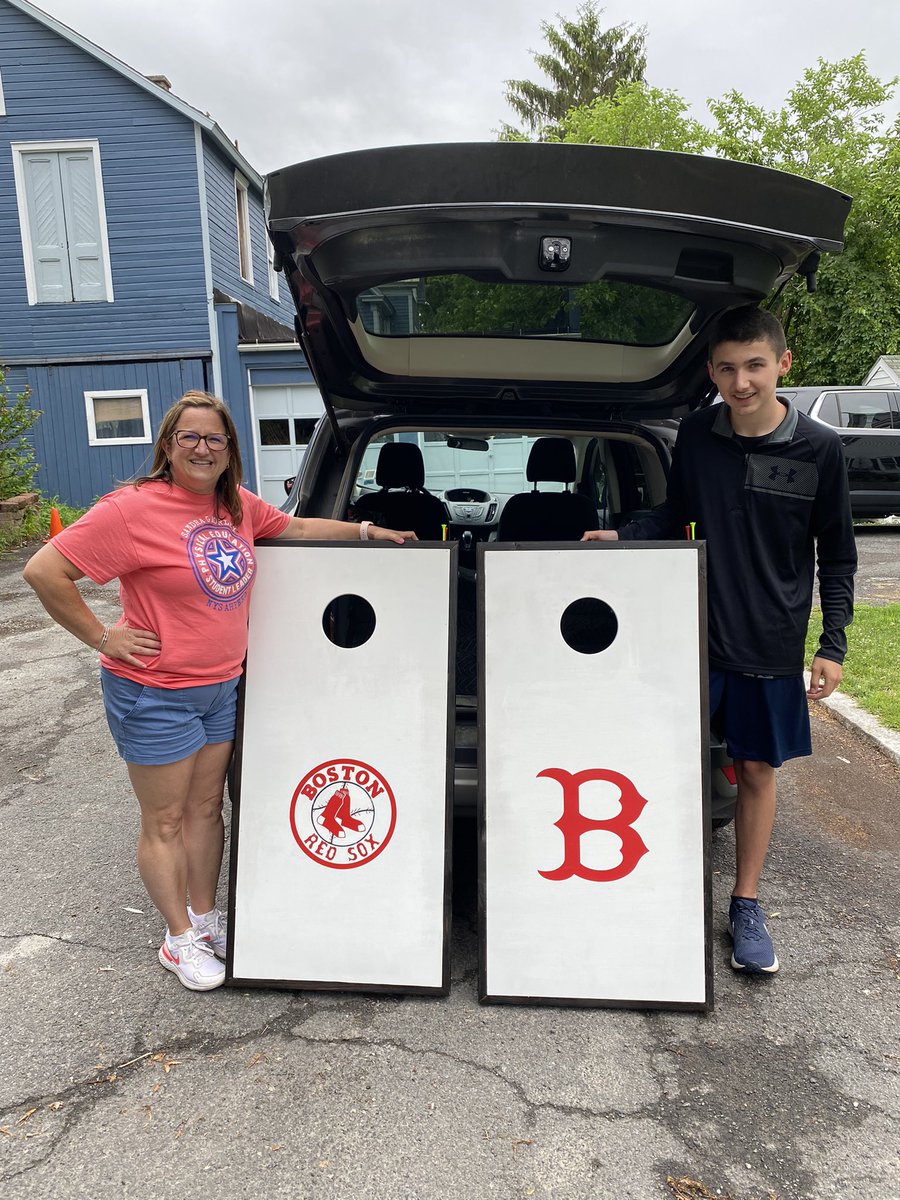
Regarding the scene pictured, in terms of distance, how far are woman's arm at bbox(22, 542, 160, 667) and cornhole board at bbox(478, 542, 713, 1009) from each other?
95 centimetres

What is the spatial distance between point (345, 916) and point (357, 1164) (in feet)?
2.21

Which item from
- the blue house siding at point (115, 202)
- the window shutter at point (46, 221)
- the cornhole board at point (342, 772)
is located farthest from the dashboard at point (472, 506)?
the window shutter at point (46, 221)

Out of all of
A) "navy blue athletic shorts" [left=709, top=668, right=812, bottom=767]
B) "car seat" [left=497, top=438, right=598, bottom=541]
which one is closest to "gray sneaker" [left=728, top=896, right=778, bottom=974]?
"navy blue athletic shorts" [left=709, top=668, right=812, bottom=767]

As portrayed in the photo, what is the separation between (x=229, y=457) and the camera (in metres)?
2.36

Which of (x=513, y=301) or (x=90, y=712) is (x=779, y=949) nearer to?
(x=513, y=301)

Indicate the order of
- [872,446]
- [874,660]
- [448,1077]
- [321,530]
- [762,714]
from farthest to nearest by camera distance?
Answer: [872,446], [874,660], [321,530], [762,714], [448,1077]

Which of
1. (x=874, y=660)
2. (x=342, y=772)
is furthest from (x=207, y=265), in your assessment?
(x=342, y=772)

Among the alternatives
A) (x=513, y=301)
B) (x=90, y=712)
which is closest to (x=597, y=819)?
(x=513, y=301)

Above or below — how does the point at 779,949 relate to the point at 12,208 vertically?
below

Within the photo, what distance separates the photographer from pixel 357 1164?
184cm

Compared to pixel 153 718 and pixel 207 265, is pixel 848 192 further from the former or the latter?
pixel 153 718

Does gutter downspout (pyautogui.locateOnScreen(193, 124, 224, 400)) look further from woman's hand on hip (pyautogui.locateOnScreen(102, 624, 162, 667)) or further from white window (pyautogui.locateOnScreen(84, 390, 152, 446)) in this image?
woman's hand on hip (pyautogui.locateOnScreen(102, 624, 162, 667))

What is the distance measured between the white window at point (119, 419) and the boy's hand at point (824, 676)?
523 inches

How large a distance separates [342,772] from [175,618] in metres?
0.65
